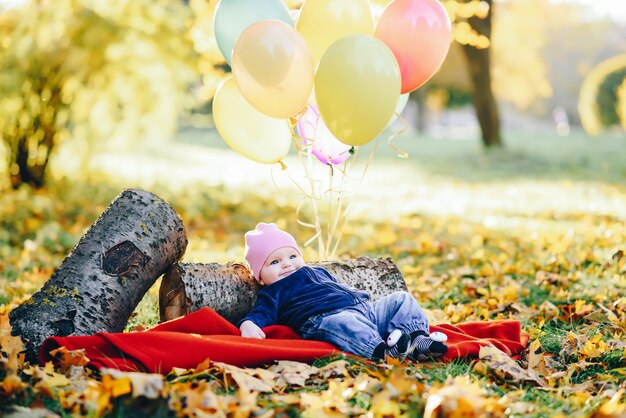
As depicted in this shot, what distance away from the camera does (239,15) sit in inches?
168

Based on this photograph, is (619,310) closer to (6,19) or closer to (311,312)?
(311,312)

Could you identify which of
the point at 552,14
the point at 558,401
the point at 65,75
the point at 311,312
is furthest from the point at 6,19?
the point at 552,14

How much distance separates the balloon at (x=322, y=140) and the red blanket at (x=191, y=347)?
151 cm

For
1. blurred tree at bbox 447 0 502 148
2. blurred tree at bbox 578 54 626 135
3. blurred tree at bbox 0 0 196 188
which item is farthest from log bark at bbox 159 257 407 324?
blurred tree at bbox 578 54 626 135

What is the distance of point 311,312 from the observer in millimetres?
3602

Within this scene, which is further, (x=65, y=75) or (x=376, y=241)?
(x=65, y=75)

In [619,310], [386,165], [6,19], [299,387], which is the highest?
[6,19]

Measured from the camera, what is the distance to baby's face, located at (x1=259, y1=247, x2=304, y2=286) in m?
3.79

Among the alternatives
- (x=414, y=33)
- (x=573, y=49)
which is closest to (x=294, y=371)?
(x=414, y=33)

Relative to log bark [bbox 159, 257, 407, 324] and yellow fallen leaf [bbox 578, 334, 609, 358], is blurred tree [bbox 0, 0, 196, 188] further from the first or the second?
yellow fallen leaf [bbox 578, 334, 609, 358]

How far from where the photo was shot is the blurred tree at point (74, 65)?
888cm

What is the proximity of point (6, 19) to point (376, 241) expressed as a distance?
18.6ft

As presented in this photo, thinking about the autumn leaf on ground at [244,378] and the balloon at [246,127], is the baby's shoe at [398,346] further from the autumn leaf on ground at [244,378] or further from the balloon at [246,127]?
the balloon at [246,127]

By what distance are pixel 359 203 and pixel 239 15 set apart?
6.02m
